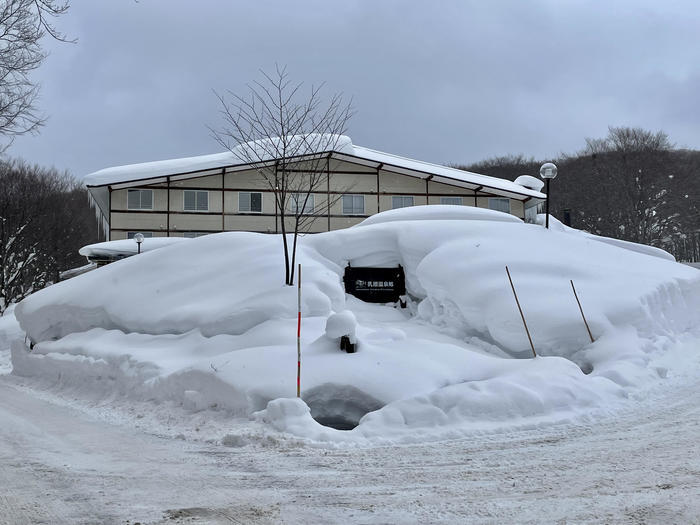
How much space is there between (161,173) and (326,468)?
957 inches

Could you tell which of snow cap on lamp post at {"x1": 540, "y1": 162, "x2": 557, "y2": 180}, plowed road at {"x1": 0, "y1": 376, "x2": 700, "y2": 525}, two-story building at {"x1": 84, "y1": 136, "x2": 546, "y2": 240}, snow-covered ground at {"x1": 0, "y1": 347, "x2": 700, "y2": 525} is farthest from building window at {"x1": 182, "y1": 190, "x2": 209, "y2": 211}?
plowed road at {"x1": 0, "y1": 376, "x2": 700, "y2": 525}

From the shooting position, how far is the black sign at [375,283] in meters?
14.3

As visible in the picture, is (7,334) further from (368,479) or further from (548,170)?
(368,479)

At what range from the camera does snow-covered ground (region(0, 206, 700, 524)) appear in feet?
15.2

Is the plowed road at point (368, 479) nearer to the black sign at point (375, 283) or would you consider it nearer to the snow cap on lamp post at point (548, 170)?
the black sign at point (375, 283)

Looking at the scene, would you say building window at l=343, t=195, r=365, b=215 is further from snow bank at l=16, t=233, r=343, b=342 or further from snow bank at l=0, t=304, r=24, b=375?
snow bank at l=0, t=304, r=24, b=375

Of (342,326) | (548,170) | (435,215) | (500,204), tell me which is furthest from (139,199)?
(342,326)

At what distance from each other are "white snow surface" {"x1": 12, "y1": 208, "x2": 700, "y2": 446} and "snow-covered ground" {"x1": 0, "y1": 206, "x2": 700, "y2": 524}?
0.14ft

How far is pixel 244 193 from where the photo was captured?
29406mm

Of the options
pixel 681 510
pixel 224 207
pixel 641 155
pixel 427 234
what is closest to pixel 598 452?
pixel 681 510

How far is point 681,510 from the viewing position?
4.08 m

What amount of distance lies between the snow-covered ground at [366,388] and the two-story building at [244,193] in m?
12.4

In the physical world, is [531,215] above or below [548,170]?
above

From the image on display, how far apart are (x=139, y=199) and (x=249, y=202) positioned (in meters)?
5.00
